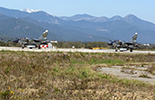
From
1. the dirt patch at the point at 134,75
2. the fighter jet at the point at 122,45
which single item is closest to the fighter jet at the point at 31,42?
the fighter jet at the point at 122,45

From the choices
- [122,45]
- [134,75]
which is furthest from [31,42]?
[134,75]

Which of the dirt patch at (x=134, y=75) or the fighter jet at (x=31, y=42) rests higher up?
the fighter jet at (x=31, y=42)

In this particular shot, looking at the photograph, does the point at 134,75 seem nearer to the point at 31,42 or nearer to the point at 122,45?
the point at 122,45

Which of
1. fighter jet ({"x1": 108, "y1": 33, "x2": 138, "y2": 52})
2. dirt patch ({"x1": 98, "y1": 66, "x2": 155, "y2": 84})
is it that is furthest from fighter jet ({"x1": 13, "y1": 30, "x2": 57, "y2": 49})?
dirt patch ({"x1": 98, "y1": 66, "x2": 155, "y2": 84})

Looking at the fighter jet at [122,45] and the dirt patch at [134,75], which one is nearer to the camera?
the dirt patch at [134,75]

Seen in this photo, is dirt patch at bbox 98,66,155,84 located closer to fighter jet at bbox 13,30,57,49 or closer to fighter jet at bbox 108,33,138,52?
fighter jet at bbox 108,33,138,52

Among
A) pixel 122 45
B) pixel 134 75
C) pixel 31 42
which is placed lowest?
pixel 134 75

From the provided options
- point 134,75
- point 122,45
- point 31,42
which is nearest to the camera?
point 134,75

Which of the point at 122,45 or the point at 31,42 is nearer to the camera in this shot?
the point at 31,42

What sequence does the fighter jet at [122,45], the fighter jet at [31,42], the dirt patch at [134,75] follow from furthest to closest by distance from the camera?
1. the fighter jet at [122,45]
2. the fighter jet at [31,42]
3. the dirt patch at [134,75]

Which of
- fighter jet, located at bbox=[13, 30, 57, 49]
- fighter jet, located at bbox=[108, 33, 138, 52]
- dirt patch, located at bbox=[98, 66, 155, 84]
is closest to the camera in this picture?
dirt patch, located at bbox=[98, 66, 155, 84]

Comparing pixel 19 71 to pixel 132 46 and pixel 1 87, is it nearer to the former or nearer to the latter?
pixel 1 87

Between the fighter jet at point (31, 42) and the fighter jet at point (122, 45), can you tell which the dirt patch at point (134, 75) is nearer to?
the fighter jet at point (122, 45)

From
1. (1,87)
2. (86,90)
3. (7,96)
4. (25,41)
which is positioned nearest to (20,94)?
(7,96)
